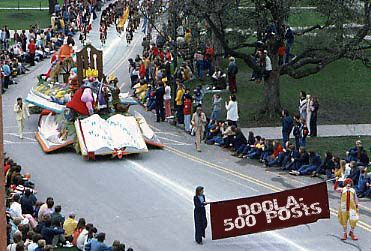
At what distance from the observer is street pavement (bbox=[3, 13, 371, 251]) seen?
18.5 meters

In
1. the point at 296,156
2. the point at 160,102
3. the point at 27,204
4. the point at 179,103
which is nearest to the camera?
the point at 27,204

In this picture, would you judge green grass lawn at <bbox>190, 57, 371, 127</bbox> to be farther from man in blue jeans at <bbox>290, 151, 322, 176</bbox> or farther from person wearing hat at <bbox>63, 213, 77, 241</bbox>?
person wearing hat at <bbox>63, 213, 77, 241</bbox>

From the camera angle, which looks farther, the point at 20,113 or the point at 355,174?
the point at 20,113

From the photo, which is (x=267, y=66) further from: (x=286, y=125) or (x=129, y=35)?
(x=129, y=35)

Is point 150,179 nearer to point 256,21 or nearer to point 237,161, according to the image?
point 237,161

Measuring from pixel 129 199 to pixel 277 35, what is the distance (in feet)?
34.4

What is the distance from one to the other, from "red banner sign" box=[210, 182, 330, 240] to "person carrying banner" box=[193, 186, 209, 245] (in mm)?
258

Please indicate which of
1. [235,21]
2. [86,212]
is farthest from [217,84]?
[86,212]

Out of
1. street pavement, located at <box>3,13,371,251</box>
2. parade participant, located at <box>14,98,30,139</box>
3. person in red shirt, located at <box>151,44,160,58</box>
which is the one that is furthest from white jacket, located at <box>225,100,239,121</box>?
person in red shirt, located at <box>151,44,160,58</box>

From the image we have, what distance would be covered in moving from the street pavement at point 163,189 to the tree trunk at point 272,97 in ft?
11.4

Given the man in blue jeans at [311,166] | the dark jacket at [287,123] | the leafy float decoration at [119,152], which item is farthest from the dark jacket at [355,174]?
the leafy float decoration at [119,152]

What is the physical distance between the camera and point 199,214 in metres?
17.9

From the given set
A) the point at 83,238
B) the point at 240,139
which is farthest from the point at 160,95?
the point at 83,238

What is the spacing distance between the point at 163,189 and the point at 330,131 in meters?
8.58
